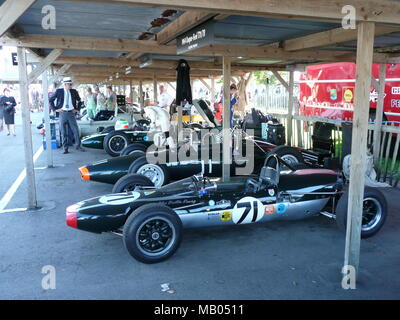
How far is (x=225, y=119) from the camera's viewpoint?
6484mm

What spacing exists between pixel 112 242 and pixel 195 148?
9.67ft

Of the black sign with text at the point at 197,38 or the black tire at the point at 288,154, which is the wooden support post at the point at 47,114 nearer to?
the black sign with text at the point at 197,38

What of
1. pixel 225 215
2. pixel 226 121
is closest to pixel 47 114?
pixel 226 121

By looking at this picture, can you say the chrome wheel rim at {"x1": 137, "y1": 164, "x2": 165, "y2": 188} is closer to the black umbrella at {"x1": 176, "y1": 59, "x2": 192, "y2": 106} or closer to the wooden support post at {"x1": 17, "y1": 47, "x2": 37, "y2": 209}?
the wooden support post at {"x1": 17, "y1": 47, "x2": 37, "y2": 209}

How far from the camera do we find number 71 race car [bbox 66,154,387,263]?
3.97m

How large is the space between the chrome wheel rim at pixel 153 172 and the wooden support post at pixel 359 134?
379cm

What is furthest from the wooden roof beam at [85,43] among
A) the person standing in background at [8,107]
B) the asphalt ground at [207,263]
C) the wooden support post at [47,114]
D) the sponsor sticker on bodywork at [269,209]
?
the person standing in background at [8,107]

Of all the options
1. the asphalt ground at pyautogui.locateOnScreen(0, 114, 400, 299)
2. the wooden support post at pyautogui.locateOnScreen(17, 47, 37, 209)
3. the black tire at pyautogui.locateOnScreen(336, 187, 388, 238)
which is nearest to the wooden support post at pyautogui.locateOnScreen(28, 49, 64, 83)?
→ the wooden support post at pyautogui.locateOnScreen(17, 47, 37, 209)

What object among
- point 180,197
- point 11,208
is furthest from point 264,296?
point 11,208

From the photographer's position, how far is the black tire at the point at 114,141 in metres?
9.92

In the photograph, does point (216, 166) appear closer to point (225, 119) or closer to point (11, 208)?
point (225, 119)

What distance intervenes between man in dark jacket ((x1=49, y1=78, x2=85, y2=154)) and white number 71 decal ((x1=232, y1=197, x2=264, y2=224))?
7.64m

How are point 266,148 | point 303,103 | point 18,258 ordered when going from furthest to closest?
point 303,103 → point 266,148 → point 18,258
